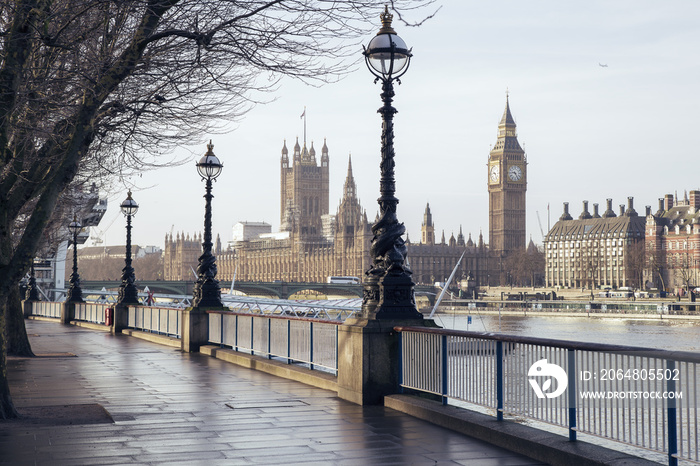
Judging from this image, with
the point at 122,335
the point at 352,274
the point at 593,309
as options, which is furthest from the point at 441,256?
the point at 122,335

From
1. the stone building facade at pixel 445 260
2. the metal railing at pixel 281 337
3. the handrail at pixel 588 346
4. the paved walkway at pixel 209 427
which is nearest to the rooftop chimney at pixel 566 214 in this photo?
the stone building facade at pixel 445 260

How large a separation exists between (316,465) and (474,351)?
2311 mm

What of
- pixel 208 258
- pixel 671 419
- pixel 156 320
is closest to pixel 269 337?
pixel 208 258

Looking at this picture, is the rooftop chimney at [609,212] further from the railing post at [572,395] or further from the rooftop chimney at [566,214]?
the railing post at [572,395]

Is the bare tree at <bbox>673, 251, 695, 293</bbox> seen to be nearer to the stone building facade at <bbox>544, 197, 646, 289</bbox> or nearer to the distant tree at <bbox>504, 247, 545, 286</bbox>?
the stone building facade at <bbox>544, 197, 646, 289</bbox>

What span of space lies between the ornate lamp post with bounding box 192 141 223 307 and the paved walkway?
210 inches

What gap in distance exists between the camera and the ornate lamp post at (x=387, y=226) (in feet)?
34.4

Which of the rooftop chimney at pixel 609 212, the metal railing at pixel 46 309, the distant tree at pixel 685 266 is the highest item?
the rooftop chimney at pixel 609 212

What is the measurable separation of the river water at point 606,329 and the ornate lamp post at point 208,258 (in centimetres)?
3996

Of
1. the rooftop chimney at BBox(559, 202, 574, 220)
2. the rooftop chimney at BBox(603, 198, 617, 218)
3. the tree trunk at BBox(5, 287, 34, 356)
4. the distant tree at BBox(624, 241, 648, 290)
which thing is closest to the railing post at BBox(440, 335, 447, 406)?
the tree trunk at BBox(5, 287, 34, 356)

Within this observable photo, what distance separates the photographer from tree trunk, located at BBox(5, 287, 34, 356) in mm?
18577

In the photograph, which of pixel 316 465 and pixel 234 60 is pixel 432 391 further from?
pixel 234 60

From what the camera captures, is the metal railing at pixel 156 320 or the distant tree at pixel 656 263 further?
the distant tree at pixel 656 263

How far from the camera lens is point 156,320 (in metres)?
24.8
